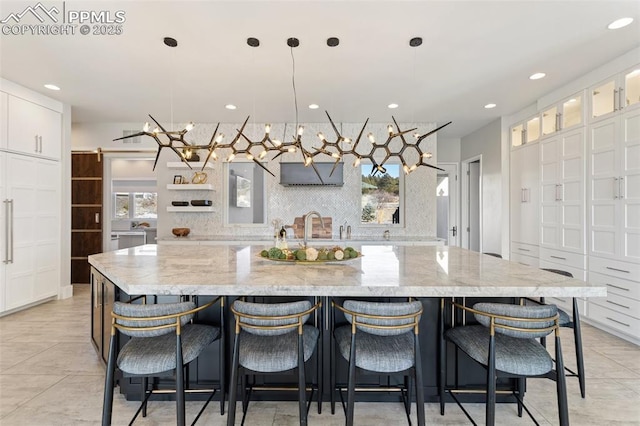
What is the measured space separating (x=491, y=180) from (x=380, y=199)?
1990mm

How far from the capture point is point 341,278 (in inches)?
71.9

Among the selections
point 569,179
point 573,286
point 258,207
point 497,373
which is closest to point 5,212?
point 258,207

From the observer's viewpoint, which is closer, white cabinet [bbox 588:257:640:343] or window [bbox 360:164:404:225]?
white cabinet [bbox 588:257:640:343]

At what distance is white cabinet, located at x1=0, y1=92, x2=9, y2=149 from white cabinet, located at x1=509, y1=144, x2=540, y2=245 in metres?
6.85

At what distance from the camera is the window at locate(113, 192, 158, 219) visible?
25.3 feet

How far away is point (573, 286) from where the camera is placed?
1611 mm

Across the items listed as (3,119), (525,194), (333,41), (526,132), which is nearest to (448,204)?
(525,194)

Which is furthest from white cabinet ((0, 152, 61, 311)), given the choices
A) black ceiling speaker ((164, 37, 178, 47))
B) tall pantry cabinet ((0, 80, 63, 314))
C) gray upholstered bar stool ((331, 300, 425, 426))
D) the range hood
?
gray upholstered bar stool ((331, 300, 425, 426))

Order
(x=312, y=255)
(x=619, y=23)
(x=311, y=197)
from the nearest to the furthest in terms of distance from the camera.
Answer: (x=312, y=255)
(x=619, y=23)
(x=311, y=197)

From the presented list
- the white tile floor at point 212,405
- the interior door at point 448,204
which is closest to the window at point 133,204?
the white tile floor at point 212,405

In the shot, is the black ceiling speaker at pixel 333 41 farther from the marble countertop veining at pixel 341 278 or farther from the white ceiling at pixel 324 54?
the marble countertop veining at pixel 341 278

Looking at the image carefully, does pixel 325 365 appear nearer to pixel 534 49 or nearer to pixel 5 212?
pixel 534 49

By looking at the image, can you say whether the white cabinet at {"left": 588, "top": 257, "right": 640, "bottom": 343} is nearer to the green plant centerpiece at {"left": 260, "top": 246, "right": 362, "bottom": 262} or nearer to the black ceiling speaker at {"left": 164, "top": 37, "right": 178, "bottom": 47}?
the green plant centerpiece at {"left": 260, "top": 246, "right": 362, "bottom": 262}

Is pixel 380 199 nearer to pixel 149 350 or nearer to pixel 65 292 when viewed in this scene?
pixel 149 350
